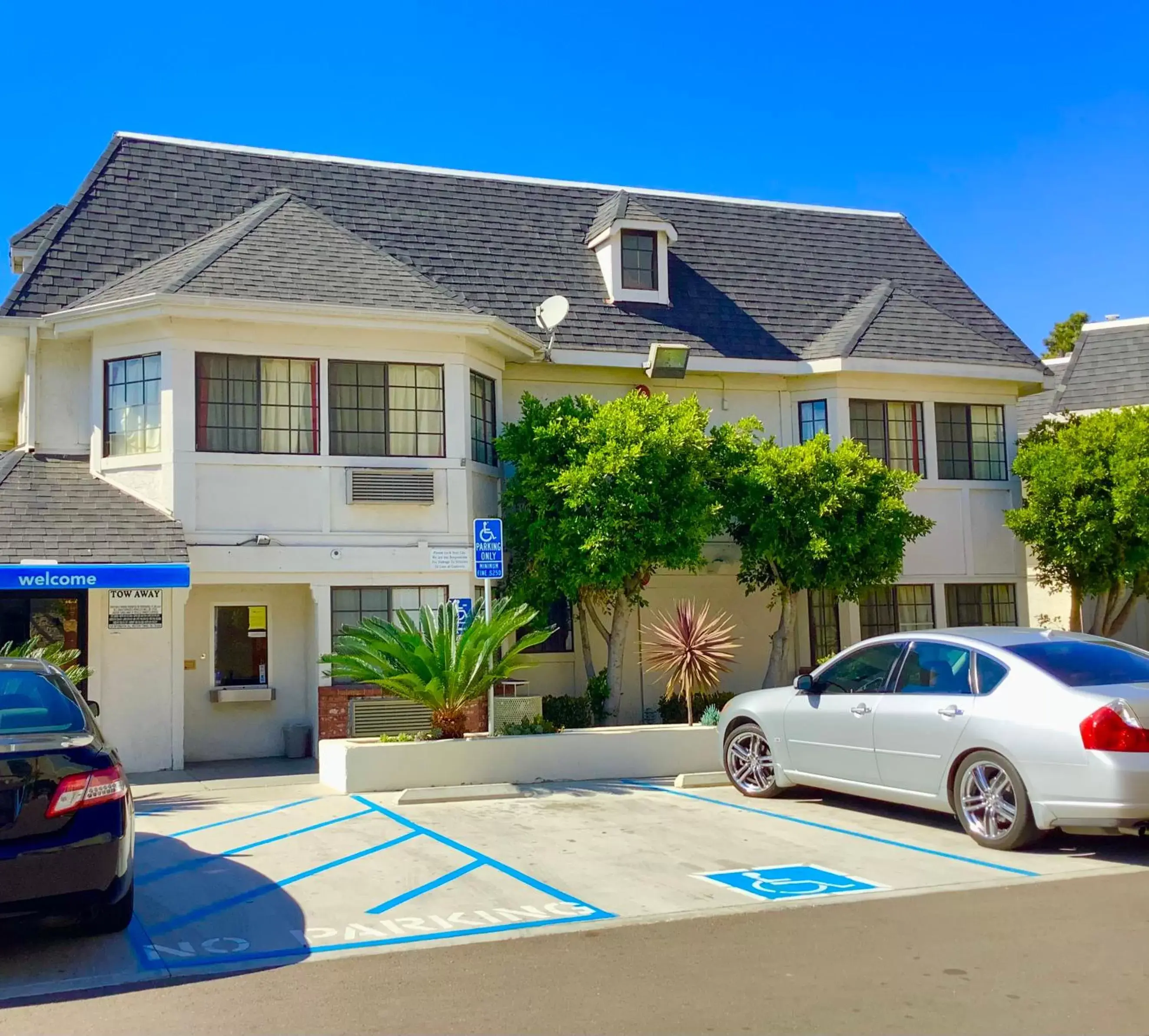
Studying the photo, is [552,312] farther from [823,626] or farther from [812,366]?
[823,626]

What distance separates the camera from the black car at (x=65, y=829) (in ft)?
20.4

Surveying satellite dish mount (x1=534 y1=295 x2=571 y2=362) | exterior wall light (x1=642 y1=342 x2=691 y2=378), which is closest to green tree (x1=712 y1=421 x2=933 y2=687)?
exterior wall light (x1=642 y1=342 x2=691 y2=378)

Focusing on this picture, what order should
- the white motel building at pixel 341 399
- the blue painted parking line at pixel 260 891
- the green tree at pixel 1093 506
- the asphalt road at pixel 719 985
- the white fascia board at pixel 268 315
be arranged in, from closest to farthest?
the asphalt road at pixel 719 985 < the blue painted parking line at pixel 260 891 < the white fascia board at pixel 268 315 < the white motel building at pixel 341 399 < the green tree at pixel 1093 506

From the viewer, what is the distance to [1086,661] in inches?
364

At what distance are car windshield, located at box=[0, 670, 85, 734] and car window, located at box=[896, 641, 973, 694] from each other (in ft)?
20.4

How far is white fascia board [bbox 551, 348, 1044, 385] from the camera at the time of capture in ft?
58.1

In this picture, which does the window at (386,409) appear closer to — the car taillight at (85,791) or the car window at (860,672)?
the car window at (860,672)

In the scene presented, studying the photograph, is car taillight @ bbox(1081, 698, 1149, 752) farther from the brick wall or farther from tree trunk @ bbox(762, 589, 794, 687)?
tree trunk @ bbox(762, 589, 794, 687)

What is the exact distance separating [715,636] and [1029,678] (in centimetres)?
606

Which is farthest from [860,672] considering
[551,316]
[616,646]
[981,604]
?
[981,604]

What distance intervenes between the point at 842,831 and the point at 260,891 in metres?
4.63

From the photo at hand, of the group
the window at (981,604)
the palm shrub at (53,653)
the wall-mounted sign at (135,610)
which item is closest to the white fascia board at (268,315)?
the wall-mounted sign at (135,610)

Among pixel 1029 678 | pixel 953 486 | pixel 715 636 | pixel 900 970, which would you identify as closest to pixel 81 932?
pixel 900 970

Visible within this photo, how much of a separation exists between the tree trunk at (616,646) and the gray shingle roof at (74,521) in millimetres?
5495
